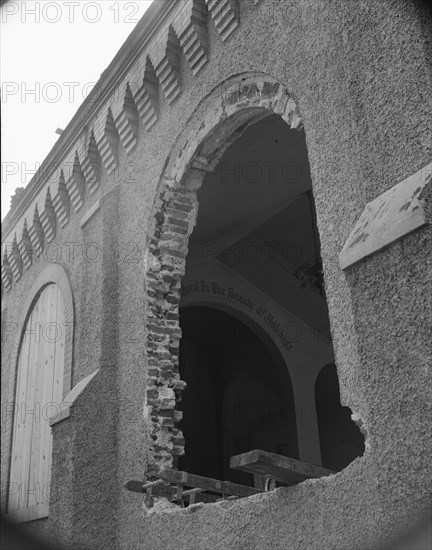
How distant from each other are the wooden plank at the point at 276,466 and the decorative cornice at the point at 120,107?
4226 mm

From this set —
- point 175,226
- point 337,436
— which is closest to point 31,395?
point 175,226

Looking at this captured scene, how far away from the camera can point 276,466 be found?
14.0 ft

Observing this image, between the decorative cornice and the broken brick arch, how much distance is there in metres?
0.67

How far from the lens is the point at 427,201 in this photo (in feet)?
10.5

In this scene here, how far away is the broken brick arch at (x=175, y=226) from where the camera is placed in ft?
20.8

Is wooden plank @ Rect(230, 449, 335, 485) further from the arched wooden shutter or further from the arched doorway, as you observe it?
the arched doorway

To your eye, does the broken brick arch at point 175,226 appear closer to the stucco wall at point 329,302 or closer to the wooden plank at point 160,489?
the stucco wall at point 329,302

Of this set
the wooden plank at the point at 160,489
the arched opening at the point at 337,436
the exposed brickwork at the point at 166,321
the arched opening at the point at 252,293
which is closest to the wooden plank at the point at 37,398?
the arched opening at the point at 252,293

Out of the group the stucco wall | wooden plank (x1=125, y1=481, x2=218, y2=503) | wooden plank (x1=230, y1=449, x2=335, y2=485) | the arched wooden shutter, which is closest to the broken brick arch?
the stucco wall

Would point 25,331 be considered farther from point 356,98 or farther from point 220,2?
point 356,98

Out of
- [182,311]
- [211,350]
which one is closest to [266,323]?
[182,311]

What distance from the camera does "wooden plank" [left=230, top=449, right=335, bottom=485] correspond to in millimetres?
4203

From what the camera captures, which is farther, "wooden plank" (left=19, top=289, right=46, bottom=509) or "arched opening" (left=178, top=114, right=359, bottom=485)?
"wooden plank" (left=19, top=289, right=46, bottom=509)

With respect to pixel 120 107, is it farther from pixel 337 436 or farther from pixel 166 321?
pixel 337 436
